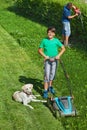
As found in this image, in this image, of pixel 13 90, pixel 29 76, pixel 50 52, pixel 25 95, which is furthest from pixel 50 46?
pixel 29 76

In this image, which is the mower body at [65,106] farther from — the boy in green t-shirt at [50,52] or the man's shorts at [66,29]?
the man's shorts at [66,29]

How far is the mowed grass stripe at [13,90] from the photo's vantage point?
1093 cm

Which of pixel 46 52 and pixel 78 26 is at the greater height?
pixel 46 52

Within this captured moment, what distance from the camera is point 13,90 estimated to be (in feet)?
42.3

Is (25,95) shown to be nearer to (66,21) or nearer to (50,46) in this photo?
(50,46)

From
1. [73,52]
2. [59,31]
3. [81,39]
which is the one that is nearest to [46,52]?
[73,52]

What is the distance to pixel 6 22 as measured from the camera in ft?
69.1

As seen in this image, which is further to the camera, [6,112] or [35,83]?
[35,83]

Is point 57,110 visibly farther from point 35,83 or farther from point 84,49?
point 84,49

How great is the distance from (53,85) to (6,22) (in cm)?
824

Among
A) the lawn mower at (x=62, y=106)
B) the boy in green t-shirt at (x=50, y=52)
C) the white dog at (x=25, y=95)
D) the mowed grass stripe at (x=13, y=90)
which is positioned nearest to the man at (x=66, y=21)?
the mowed grass stripe at (x=13, y=90)

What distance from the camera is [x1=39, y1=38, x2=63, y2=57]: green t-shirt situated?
11945mm

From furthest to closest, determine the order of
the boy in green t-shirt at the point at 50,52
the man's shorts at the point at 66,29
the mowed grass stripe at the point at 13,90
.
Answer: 1. the man's shorts at the point at 66,29
2. the boy in green t-shirt at the point at 50,52
3. the mowed grass stripe at the point at 13,90

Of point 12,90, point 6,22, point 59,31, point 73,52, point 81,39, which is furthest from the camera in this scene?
point 6,22
